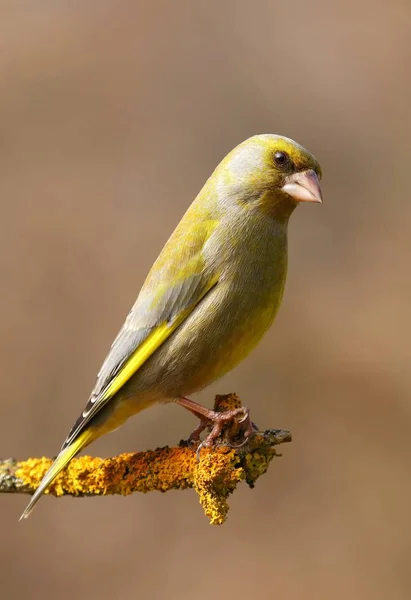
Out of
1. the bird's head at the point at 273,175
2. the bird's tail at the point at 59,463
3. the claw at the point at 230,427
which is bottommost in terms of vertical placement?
the bird's tail at the point at 59,463

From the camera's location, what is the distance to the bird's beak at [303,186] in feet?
8.24

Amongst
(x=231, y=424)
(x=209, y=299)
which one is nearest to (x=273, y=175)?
(x=209, y=299)

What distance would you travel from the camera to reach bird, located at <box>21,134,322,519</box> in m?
2.55

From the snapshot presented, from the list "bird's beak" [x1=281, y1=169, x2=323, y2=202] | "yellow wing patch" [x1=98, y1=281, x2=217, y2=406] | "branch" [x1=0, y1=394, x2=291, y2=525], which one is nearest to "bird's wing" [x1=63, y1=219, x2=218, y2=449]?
"yellow wing patch" [x1=98, y1=281, x2=217, y2=406]

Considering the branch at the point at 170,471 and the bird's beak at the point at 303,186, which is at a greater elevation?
the bird's beak at the point at 303,186

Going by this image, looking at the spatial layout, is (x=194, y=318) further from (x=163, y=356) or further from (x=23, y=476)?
(x=23, y=476)

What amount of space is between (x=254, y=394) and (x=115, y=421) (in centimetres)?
233

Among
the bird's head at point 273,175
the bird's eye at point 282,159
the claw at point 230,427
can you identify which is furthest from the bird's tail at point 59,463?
the bird's eye at point 282,159

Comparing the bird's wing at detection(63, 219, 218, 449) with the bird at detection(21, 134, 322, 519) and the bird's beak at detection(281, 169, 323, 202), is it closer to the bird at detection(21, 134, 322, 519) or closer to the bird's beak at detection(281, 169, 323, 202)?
the bird at detection(21, 134, 322, 519)

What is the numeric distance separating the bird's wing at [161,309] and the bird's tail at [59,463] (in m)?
0.03

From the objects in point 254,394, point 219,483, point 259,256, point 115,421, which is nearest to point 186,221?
point 259,256

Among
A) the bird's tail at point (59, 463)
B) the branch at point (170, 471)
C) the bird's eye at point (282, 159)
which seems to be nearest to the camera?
the branch at point (170, 471)

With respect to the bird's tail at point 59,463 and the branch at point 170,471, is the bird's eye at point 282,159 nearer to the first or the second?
the branch at point 170,471

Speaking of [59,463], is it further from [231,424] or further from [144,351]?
[231,424]
